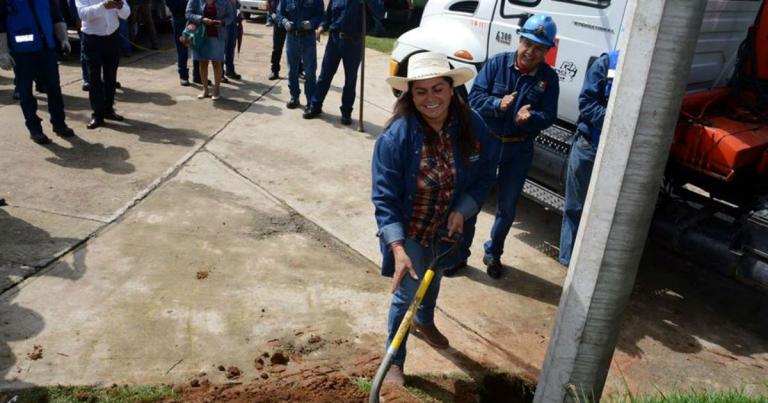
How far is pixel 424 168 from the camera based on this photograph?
10.7 ft

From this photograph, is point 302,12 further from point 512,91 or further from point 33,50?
point 512,91

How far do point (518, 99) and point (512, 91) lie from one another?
0.10m

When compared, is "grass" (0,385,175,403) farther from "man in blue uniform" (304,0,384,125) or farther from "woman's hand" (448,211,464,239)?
"man in blue uniform" (304,0,384,125)

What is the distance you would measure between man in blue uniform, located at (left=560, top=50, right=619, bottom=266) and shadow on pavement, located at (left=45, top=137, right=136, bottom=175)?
4093 millimetres

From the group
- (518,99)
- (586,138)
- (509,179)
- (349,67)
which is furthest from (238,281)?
(349,67)

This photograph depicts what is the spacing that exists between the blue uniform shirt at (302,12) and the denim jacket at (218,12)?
0.89m

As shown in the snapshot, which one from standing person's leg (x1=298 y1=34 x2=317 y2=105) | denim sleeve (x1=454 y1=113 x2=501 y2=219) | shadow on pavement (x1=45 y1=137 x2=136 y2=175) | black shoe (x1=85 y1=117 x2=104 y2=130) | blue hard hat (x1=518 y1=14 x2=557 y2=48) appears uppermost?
blue hard hat (x1=518 y1=14 x2=557 y2=48)


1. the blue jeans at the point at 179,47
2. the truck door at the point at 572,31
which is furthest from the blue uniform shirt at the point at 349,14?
the blue jeans at the point at 179,47

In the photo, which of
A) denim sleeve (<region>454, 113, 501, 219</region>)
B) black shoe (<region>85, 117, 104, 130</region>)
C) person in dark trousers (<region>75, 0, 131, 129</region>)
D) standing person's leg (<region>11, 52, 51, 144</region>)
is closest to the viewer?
denim sleeve (<region>454, 113, 501, 219</region>)

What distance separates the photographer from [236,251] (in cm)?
500

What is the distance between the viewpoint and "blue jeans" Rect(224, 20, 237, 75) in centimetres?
1003

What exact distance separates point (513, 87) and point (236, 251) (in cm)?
240

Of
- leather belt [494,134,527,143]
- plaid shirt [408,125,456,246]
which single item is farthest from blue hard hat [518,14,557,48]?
plaid shirt [408,125,456,246]

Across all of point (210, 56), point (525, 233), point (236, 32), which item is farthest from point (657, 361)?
point (236, 32)
